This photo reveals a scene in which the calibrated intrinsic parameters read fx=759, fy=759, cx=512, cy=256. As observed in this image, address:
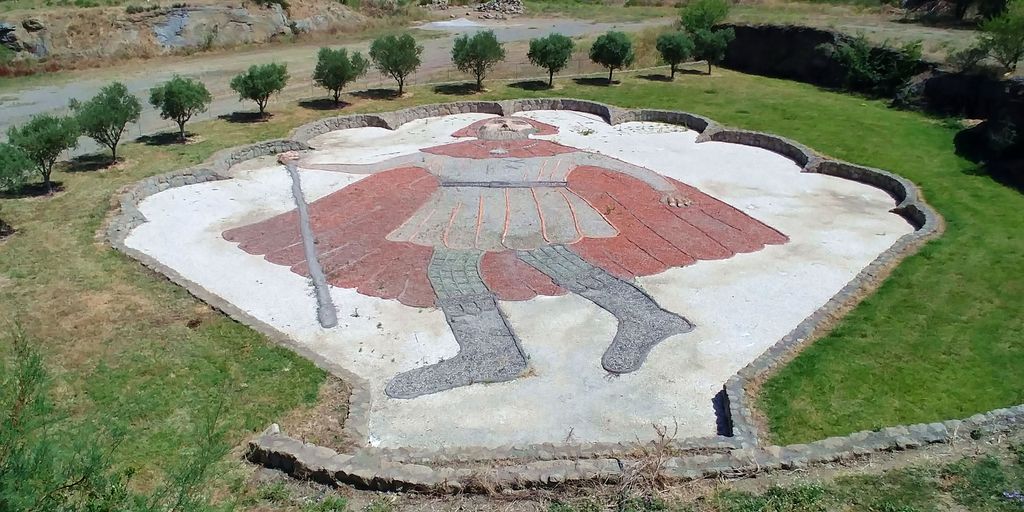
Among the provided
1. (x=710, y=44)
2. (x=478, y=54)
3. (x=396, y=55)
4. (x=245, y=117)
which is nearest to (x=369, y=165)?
(x=245, y=117)

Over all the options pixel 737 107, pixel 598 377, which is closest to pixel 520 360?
pixel 598 377

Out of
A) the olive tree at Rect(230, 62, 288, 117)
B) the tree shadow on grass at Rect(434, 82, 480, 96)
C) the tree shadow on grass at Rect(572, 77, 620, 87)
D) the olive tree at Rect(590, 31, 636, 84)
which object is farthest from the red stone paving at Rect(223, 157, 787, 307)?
the tree shadow on grass at Rect(572, 77, 620, 87)

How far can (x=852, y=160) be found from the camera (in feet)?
73.3

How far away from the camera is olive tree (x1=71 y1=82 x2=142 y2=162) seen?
68.2 feet

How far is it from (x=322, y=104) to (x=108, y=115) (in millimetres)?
9036

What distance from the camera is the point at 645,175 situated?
68.0 ft

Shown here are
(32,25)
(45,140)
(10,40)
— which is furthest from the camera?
(32,25)

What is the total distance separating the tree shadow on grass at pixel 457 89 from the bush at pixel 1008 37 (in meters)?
18.7

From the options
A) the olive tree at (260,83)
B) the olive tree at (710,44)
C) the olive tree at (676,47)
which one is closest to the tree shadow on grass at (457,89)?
the olive tree at (260,83)

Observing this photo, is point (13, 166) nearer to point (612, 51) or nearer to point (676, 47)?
point (612, 51)

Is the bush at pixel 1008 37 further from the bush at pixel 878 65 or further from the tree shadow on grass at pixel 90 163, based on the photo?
the tree shadow on grass at pixel 90 163

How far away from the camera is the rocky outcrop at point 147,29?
34312mm

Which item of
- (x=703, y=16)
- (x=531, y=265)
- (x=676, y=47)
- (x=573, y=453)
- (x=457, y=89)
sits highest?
(x=703, y=16)

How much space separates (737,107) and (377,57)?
46.1ft
